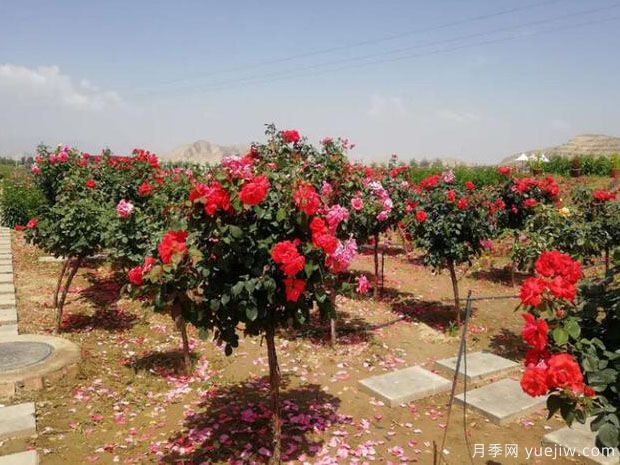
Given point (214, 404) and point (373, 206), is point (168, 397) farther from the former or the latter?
point (373, 206)

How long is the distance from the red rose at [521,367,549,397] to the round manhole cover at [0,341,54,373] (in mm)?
6028

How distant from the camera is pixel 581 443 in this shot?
482 centimetres

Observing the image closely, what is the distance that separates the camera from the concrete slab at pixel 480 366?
21.6ft

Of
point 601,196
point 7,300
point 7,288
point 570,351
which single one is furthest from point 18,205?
point 570,351

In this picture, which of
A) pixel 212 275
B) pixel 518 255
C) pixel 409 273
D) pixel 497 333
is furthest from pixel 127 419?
pixel 409 273

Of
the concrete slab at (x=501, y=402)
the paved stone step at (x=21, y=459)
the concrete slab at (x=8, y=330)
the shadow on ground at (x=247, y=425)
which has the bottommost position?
the concrete slab at (x=501, y=402)

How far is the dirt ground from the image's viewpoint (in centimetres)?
473

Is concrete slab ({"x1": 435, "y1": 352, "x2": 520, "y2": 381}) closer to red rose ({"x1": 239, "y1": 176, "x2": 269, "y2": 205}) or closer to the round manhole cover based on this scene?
red rose ({"x1": 239, "y1": 176, "x2": 269, "y2": 205})

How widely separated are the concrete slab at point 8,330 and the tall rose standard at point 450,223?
6.94m

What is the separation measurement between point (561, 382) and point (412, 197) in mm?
7426

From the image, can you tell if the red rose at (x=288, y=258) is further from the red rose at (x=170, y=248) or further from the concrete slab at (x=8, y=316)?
the concrete slab at (x=8, y=316)

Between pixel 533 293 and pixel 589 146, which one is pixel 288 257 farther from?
pixel 589 146

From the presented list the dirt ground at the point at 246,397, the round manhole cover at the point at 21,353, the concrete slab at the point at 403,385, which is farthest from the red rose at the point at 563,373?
the round manhole cover at the point at 21,353

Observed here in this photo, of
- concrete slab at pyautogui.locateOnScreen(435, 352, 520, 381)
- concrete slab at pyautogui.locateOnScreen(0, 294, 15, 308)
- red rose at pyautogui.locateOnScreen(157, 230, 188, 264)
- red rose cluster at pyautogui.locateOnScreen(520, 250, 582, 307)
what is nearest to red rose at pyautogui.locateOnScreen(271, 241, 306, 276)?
red rose at pyautogui.locateOnScreen(157, 230, 188, 264)
